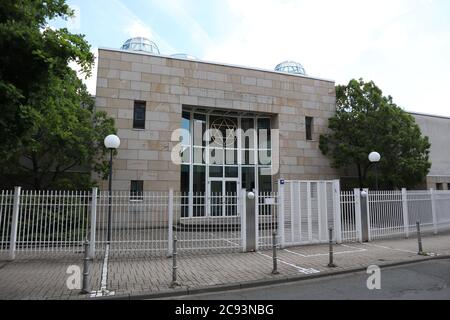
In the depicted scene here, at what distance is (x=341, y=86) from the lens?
2180 centimetres

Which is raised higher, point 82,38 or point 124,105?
point 124,105

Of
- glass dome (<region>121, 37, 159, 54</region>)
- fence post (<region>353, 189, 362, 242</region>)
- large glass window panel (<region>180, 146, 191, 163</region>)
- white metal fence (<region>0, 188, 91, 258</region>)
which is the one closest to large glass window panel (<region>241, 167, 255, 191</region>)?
large glass window panel (<region>180, 146, 191, 163</region>)

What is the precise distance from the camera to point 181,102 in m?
18.5

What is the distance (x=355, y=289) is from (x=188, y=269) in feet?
12.8

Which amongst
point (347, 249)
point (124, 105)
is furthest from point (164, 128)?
point (347, 249)

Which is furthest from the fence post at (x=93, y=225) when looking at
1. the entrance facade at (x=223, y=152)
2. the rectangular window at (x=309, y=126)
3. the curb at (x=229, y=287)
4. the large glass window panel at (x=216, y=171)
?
the rectangular window at (x=309, y=126)

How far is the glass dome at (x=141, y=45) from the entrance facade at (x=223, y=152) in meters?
6.17

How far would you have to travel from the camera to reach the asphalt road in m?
6.60

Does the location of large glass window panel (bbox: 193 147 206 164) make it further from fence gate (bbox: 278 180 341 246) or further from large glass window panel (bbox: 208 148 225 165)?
fence gate (bbox: 278 180 341 246)

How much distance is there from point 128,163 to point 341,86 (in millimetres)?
13513
